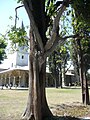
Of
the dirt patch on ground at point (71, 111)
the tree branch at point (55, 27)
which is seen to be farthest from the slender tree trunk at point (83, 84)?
the tree branch at point (55, 27)

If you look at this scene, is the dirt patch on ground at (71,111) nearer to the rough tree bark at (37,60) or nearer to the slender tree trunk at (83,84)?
the rough tree bark at (37,60)

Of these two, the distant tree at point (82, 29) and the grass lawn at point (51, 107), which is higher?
the distant tree at point (82, 29)

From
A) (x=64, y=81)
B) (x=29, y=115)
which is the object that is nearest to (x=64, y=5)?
(x=29, y=115)

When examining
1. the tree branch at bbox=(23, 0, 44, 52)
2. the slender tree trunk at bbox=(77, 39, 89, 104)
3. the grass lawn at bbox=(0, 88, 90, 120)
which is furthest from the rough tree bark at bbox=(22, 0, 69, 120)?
the slender tree trunk at bbox=(77, 39, 89, 104)

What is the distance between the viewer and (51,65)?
2530 inches

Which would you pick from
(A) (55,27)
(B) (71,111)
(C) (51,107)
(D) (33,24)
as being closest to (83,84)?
(C) (51,107)

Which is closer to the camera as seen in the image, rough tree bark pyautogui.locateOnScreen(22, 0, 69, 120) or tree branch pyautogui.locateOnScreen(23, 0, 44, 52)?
tree branch pyautogui.locateOnScreen(23, 0, 44, 52)

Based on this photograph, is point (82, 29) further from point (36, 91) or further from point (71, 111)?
point (36, 91)

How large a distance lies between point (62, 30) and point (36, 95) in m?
9.28

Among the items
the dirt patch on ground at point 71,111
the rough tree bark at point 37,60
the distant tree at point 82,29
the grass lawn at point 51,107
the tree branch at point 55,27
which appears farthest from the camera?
the dirt patch on ground at point 71,111

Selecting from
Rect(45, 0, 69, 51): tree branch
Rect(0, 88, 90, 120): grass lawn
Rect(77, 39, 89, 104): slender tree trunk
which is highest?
Rect(45, 0, 69, 51): tree branch

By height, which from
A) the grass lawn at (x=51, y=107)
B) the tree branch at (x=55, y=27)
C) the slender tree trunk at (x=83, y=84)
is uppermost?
the tree branch at (x=55, y=27)

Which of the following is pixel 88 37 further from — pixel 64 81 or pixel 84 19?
pixel 64 81

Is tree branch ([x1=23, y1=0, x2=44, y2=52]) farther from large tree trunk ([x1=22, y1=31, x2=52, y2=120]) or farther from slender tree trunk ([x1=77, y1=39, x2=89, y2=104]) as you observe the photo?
slender tree trunk ([x1=77, y1=39, x2=89, y2=104])
